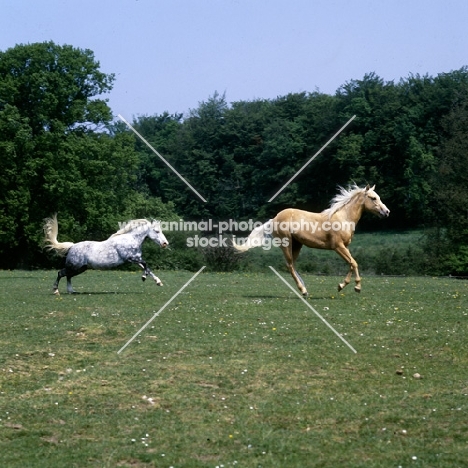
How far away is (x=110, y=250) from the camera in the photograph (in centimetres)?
2411

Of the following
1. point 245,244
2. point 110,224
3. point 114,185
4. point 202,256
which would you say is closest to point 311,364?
point 245,244

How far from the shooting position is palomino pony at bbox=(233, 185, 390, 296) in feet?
73.7

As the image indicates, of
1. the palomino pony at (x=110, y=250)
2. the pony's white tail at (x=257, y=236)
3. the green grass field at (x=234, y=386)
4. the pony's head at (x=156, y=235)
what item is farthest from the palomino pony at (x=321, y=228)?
the palomino pony at (x=110, y=250)

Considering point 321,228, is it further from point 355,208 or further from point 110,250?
point 110,250

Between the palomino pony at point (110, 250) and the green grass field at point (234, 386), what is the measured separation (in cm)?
334

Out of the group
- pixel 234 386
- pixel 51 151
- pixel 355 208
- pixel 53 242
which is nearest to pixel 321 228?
pixel 355 208

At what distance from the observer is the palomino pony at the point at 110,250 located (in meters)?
24.0

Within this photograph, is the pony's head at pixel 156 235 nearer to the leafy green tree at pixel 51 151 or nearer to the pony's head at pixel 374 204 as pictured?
the pony's head at pixel 374 204

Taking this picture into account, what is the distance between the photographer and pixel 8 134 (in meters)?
53.3

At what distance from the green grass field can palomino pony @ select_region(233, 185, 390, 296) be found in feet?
7.32

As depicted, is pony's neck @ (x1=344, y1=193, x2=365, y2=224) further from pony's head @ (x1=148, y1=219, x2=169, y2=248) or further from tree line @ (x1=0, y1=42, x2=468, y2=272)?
tree line @ (x1=0, y1=42, x2=468, y2=272)

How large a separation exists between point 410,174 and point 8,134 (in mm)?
29845

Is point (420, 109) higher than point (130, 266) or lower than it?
higher

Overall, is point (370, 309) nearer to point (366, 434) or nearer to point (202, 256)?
point (366, 434)
